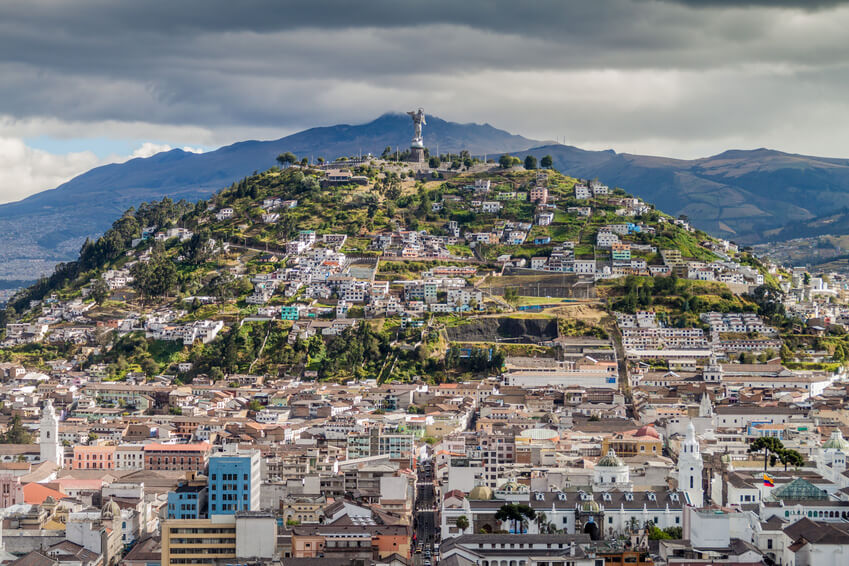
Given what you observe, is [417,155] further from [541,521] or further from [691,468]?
[541,521]

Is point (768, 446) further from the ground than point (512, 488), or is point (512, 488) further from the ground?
point (768, 446)

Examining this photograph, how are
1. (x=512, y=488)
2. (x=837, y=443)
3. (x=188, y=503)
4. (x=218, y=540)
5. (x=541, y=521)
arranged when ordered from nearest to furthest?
(x=218, y=540)
(x=541, y=521)
(x=188, y=503)
(x=512, y=488)
(x=837, y=443)

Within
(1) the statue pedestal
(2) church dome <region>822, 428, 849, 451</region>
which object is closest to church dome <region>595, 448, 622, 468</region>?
(2) church dome <region>822, 428, 849, 451</region>

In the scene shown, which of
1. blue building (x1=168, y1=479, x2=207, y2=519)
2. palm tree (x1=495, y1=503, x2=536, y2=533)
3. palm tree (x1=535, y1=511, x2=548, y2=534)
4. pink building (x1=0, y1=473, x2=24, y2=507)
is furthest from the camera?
pink building (x1=0, y1=473, x2=24, y2=507)

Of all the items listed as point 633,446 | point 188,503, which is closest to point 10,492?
point 188,503

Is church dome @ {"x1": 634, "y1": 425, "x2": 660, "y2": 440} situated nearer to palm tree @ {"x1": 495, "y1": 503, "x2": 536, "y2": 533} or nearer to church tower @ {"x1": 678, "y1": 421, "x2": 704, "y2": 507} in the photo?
church tower @ {"x1": 678, "y1": 421, "x2": 704, "y2": 507}

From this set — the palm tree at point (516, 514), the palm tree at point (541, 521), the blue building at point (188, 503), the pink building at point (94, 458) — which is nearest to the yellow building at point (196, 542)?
the blue building at point (188, 503)

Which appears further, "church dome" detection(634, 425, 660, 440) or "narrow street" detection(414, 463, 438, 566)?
"church dome" detection(634, 425, 660, 440)
